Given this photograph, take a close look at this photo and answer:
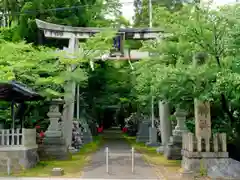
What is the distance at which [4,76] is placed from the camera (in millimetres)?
11945

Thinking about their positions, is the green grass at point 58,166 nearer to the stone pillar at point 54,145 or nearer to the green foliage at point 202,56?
the stone pillar at point 54,145

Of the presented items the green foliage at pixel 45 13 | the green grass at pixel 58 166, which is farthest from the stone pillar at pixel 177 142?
the green foliage at pixel 45 13

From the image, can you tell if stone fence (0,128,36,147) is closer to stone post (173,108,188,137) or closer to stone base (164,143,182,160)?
stone base (164,143,182,160)

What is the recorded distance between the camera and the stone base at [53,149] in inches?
663

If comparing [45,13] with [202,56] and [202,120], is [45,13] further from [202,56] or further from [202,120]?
[202,120]

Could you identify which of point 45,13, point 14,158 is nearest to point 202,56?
point 14,158

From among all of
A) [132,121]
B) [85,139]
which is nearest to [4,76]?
[85,139]

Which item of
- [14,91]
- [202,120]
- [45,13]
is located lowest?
[202,120]

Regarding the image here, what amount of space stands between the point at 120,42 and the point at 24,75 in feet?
20.0

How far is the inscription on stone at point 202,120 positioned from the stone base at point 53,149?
7231 millimetres

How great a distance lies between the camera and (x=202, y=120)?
1280 cm

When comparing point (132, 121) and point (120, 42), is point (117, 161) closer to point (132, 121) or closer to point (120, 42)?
point (120, 42)

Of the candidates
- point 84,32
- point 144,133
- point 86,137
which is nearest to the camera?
point 84,32

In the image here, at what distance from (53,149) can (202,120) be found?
25.7 ft
